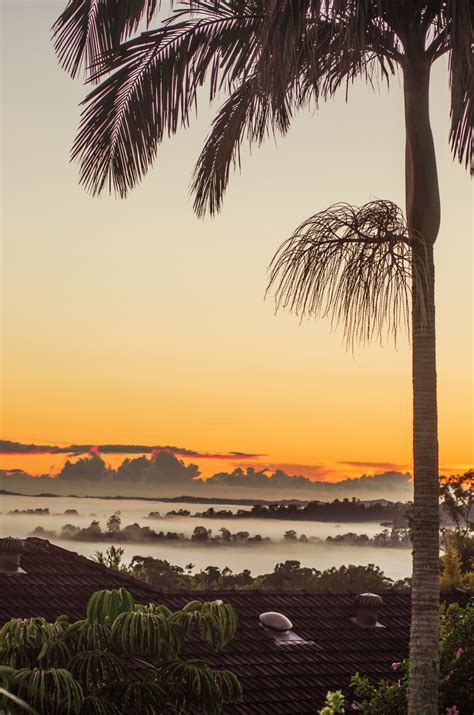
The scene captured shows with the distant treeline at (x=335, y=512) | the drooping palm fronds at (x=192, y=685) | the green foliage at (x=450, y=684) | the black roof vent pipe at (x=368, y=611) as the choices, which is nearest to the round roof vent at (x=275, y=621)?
the black roof vent pipe at (x=368, y=611)

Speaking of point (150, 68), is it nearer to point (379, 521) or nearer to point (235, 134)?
point (235, 134)

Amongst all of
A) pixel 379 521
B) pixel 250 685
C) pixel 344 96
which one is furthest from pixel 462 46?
pixel 379 521

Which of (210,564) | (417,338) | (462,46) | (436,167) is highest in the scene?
(462,46)

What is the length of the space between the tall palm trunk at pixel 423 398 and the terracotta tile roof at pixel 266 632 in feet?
10.4

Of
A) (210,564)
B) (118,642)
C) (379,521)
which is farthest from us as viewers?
(210,564)

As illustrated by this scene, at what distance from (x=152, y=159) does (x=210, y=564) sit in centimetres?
3587

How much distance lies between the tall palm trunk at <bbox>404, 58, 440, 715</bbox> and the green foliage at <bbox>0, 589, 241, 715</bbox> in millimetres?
1973

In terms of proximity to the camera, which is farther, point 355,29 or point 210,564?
point 210,564

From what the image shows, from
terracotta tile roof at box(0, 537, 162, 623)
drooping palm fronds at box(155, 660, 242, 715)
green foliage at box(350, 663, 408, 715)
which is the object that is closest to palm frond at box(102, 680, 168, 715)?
drooping palm fronds at box(155, 660, 242, 715)

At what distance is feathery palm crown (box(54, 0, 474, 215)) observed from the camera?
12.3 meters

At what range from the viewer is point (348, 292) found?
1143cm

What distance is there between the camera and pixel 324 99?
13531mm

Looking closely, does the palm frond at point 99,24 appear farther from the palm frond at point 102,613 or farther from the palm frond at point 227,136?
the palm frond at point 102,613

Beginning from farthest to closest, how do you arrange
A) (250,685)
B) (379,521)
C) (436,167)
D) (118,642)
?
(379,521) < (250,685) < (436,167) < (118,642)
